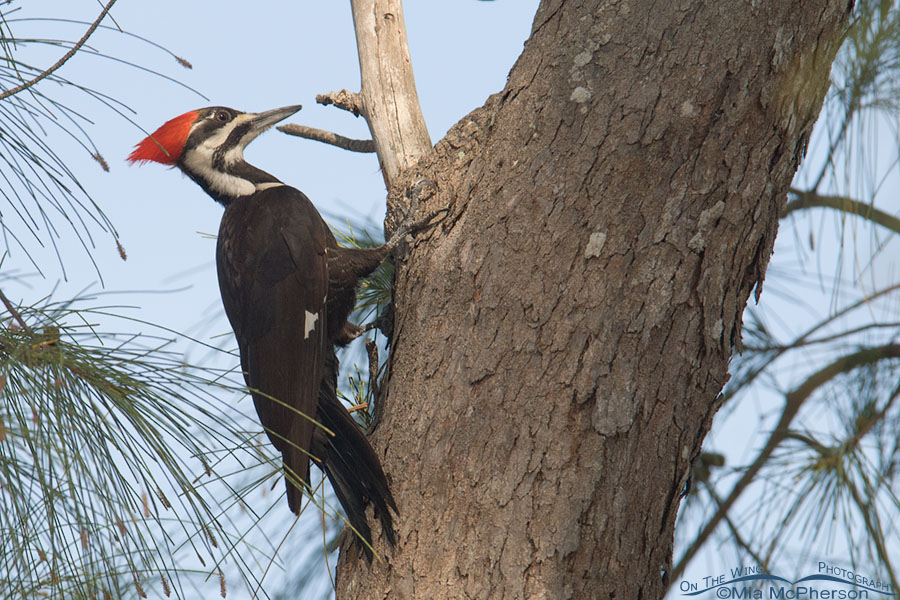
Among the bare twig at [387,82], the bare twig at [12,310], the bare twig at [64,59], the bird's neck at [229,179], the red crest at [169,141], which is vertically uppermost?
the red crest at [169,141]

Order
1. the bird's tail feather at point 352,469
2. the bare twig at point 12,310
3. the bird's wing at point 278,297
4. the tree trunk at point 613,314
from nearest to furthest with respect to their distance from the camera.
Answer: the bare twig at point 12,310, the tree trunk at point 613,314, the bird's tail feather at point 352,469, the bird's wing at point 278,297

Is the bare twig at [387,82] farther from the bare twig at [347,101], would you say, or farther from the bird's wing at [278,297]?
the bird's wing at [278,297]

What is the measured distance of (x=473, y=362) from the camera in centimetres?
163

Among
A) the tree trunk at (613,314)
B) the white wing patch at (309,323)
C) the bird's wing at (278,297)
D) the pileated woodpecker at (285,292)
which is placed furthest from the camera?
the white wing patch at (309,323)

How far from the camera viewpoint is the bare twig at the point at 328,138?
2334mm

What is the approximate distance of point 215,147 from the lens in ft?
9.43

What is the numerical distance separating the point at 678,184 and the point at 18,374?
3.83 feet

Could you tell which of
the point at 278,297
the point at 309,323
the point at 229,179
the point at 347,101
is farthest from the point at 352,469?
the point at 229,179

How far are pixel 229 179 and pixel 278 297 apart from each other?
0.73 m

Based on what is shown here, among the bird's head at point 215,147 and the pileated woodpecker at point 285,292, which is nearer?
the pileated woodpecker at point 285,292

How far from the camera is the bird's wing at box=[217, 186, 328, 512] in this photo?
2072 mm

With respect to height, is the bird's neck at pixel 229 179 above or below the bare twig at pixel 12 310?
above

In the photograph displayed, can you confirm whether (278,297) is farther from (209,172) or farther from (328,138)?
(209,172)

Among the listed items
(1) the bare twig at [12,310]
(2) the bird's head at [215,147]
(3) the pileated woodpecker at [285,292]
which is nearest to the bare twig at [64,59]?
(1) the bare twig at [12,310]
